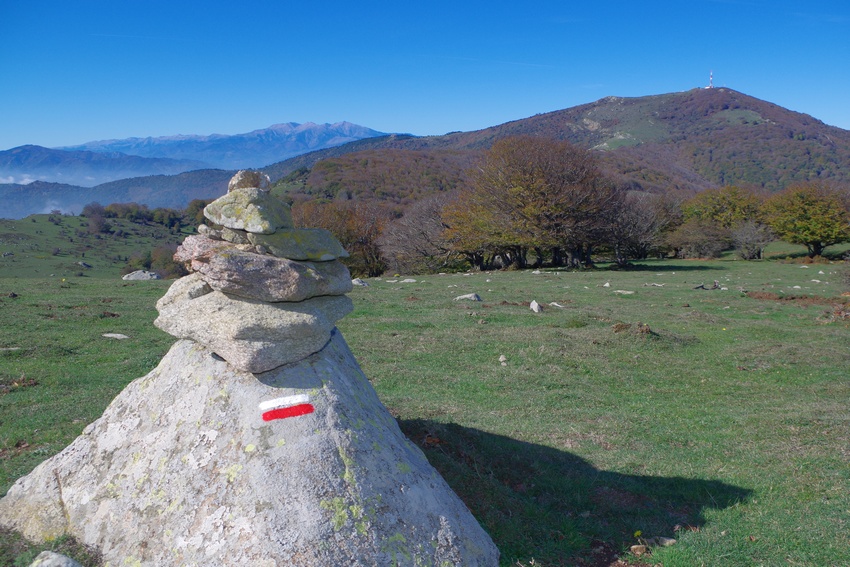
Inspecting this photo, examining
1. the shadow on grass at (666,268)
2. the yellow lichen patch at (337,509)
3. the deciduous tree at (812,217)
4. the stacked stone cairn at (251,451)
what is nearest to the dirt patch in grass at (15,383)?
the stacked stone cairn at (251,451)

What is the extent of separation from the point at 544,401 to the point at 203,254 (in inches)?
348

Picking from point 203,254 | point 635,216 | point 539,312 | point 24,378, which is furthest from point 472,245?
point 203,254

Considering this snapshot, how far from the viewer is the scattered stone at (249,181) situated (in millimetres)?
6609

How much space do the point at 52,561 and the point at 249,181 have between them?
13.3ft

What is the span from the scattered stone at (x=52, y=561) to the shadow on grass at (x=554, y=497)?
3.84 m

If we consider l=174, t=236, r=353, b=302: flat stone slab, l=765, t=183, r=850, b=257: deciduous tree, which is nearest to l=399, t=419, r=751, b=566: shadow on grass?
l=174, t=236, r=353, b=302: flat stone slab

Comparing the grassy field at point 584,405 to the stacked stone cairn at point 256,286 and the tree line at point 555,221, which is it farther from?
the tree line at point 555,221

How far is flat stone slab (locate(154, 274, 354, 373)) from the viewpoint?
557 centimetres

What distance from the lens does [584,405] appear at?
12.6m

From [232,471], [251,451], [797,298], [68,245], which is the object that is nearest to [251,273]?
[251,451]

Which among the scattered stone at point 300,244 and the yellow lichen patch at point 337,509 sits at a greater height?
the scattered stone at point 300,244

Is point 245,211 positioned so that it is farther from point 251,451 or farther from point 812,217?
point 812,217

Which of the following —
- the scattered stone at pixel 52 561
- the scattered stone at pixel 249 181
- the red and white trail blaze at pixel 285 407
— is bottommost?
the scattered stone at pixel 52 561

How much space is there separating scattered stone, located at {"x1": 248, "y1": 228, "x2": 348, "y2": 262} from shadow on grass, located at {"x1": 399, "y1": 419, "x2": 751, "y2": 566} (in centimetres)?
299
